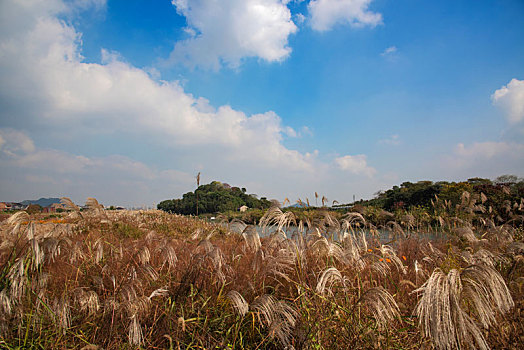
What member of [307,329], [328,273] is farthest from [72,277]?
[328,273]

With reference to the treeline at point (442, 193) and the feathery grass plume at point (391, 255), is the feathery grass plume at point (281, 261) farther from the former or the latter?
the treeline at point (442, 193)

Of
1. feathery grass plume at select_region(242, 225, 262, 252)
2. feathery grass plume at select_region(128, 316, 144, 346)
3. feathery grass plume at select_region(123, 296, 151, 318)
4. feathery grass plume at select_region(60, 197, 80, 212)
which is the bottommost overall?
feathery grass plume at select_region(128, 316, 144, 346)

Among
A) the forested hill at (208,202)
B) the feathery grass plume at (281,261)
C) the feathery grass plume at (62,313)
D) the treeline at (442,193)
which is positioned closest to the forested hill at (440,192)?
the treeline at (442,193)

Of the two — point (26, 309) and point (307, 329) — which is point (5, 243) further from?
point (307, 329)

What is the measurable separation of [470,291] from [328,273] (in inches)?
35.2

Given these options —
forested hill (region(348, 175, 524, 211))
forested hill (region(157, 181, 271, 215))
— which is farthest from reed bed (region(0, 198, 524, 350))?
forested hill (region(157, 181, 271, 215))

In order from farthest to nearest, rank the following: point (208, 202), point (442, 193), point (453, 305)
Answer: point (208, 202) → point (442, 193) → point (453, 305)

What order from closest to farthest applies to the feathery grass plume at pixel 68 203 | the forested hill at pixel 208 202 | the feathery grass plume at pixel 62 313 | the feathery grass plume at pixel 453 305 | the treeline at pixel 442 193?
the feathery grass plume at pixel 453 305 → the feathery grass plume at pixel 62 313 → the feathery grass plume at pixel 68 203 → the treeline at pixel 442 193 → the forested hill at pixel 208 202

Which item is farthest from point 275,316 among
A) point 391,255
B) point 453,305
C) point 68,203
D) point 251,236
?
point 68,203

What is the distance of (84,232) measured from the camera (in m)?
8.39

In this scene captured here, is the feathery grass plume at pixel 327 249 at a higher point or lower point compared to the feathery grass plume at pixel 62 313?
higher

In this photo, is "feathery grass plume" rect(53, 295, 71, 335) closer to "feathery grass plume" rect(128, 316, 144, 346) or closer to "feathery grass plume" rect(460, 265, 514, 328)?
"feathery grass plume" rect(128, 316, 144, 346)

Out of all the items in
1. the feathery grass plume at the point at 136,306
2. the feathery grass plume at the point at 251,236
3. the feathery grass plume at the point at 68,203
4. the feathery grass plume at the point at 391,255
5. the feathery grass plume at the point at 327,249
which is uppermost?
the feathery grass plume at the point at 68,203

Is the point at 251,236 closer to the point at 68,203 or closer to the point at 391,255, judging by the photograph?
the point at 391,255
